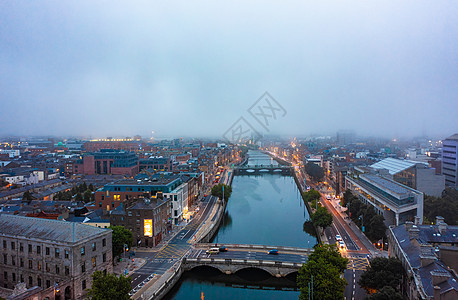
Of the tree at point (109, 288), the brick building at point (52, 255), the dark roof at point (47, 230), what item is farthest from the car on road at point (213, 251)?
the tree at point (109, 288)

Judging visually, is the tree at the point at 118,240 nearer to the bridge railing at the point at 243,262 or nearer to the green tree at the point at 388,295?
the bridge railing at the point at 243,262

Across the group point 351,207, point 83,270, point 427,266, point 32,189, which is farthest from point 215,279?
point 32,189

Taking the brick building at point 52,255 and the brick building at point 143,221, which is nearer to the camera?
the brick building at point 52,255

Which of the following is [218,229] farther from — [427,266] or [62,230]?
[427,266]

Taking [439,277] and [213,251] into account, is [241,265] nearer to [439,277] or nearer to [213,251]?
[213,251]

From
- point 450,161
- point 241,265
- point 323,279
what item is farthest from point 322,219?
point 450,161
